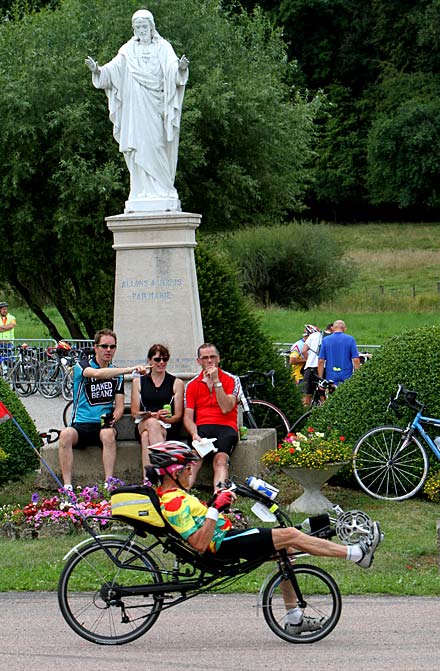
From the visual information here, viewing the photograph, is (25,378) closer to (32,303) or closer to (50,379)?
(50,379)

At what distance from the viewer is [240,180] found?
28703 mm

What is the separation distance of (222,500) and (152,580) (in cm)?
75

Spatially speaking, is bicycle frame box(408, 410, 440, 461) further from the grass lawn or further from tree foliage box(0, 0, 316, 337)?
the grass lawn

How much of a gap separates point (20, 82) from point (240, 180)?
18.2 ft

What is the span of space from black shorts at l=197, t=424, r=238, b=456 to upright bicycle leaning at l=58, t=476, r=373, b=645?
411cm

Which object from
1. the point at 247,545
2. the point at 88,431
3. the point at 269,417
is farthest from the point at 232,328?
the point at 247,545

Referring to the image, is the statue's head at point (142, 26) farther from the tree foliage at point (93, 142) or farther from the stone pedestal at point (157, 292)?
the tree foliage at point (93, 142)

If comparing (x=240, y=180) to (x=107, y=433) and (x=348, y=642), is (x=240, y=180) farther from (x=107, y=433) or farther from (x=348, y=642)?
(x=348, y=642)

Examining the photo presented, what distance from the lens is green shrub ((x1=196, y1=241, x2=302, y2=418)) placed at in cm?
1413

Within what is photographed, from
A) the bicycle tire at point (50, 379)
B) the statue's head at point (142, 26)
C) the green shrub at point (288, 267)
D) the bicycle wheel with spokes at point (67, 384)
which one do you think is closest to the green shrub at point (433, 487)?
the statue's head at point (142, 26)

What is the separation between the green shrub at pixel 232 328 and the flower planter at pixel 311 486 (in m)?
3.26

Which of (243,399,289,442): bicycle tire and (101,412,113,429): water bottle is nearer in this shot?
(101,412,113,429): water bottle

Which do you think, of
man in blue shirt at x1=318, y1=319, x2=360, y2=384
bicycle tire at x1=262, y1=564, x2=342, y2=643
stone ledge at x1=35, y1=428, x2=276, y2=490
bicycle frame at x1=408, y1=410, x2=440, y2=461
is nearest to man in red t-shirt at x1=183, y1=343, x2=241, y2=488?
stone ledge at x1=35, y1=428, x2=276, y2=490

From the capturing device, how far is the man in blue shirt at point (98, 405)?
37.7 ft
